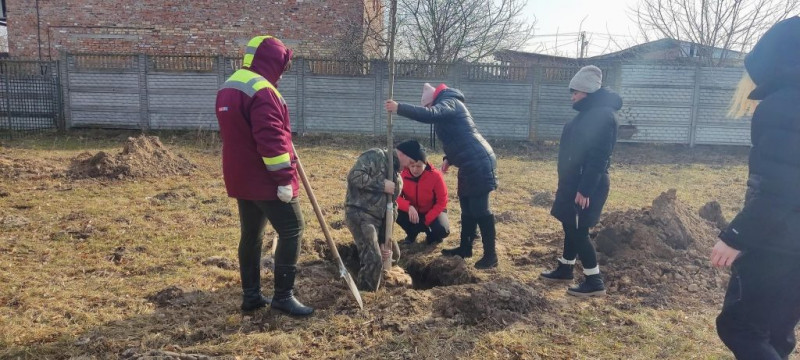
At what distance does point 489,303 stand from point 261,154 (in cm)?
187

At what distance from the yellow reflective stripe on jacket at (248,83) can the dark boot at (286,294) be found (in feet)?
3.87

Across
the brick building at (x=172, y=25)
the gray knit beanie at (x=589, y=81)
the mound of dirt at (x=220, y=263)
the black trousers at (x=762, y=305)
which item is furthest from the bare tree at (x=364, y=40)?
the black trousers at (x=762, y=305)

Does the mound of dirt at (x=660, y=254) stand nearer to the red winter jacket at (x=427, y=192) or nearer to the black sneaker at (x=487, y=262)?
the black sneaker at (x=487, y=262)

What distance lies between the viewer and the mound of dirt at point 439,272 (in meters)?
4.62

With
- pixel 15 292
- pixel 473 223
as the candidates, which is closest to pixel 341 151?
pixel 473 223

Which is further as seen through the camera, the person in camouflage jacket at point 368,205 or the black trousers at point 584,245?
the person in camouflage jacket at point 368,205

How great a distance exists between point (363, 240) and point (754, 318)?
2.76 meters

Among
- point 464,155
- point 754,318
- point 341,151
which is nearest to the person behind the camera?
point 754,318

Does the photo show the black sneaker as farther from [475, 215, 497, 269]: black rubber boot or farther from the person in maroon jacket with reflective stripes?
the person in maroon jacket with reflective stripes

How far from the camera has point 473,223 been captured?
5156 millimetres

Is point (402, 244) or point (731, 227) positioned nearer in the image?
point (731, 227)

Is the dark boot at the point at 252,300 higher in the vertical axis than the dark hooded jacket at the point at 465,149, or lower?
lower

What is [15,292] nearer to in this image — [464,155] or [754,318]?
[464,155]

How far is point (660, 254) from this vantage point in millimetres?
5090
